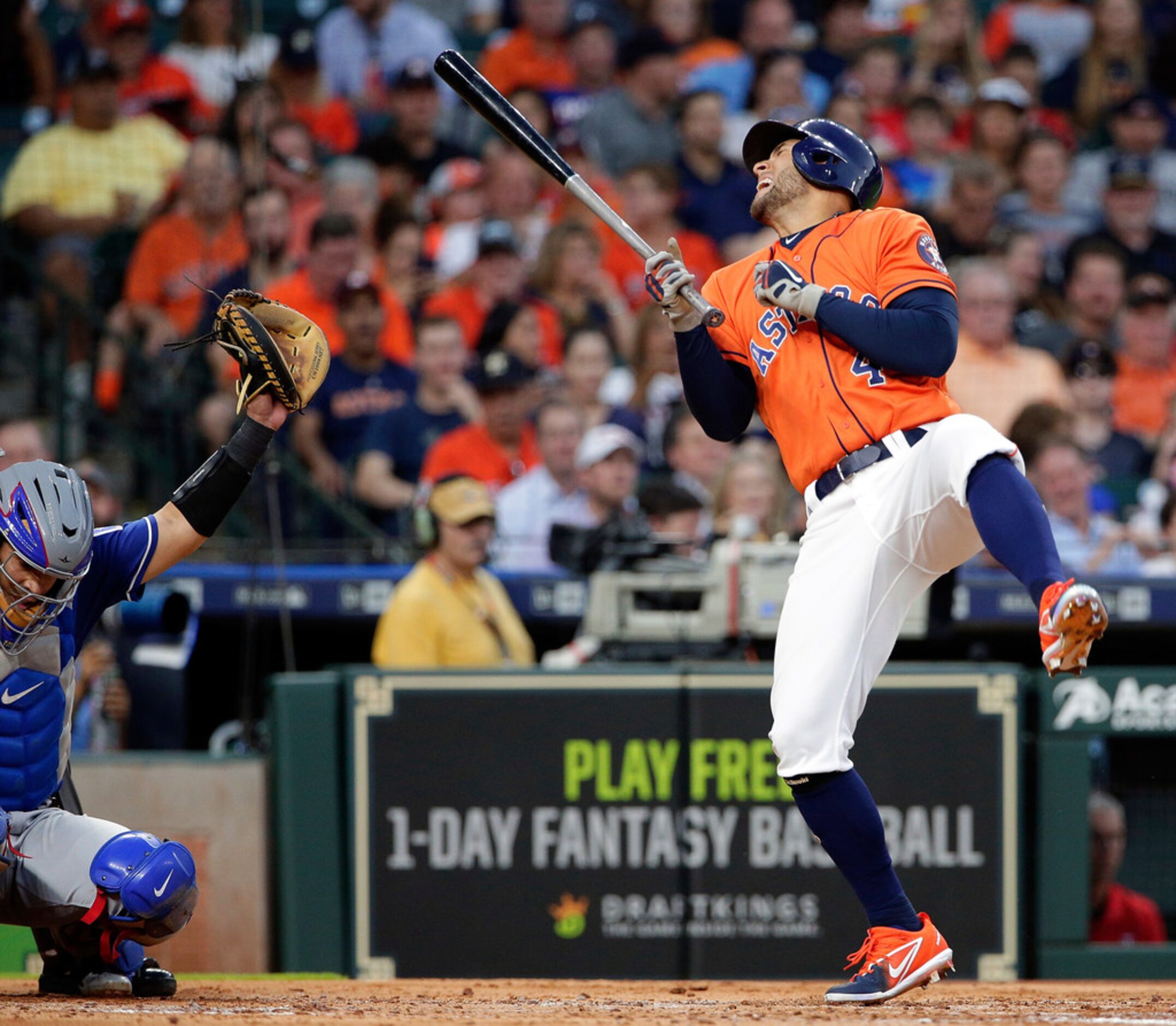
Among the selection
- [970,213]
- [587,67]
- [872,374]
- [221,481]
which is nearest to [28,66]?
[587,67]

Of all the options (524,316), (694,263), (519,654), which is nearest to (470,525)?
(519,654)

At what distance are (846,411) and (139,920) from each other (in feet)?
6.12

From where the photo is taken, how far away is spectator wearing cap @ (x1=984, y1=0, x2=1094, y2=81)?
33.9 ft

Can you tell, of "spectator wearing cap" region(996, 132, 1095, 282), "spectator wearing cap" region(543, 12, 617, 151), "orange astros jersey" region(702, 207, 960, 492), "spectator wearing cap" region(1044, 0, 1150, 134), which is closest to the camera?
"orange astros jersey" region(702, 207, 960, 492)

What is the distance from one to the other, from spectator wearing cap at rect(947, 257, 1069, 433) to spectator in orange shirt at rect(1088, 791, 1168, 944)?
2.14m

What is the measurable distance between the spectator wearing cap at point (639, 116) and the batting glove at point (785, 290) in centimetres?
571

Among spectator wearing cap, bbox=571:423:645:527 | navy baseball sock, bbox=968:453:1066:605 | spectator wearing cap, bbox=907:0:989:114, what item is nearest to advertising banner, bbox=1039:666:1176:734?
spectator wearing cap, bbox=571:423:645:527

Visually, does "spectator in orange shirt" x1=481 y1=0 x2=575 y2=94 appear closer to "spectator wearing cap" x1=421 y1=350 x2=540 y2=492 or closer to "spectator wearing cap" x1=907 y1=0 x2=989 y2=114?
"spectator wearing cap" x1=907 y1=0 x2=989 y2=114

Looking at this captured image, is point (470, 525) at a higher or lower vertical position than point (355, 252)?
lower

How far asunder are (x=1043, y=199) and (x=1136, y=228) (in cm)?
50

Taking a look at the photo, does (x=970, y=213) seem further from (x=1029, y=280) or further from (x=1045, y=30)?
(x=1045, y=30)

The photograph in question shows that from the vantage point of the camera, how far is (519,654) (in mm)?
6043

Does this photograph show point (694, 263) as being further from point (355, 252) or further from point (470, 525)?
point (470, 525)

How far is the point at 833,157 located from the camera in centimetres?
379
